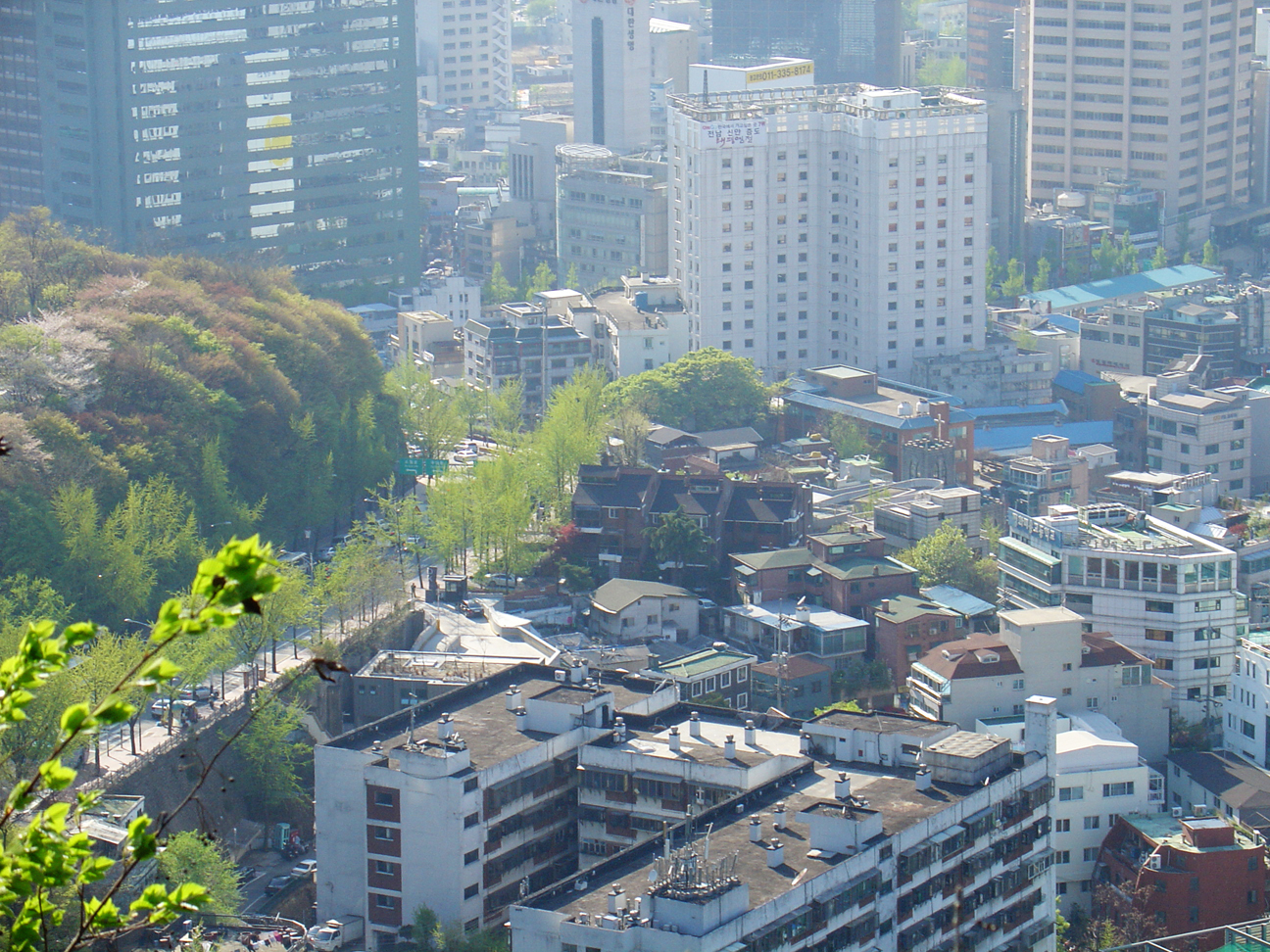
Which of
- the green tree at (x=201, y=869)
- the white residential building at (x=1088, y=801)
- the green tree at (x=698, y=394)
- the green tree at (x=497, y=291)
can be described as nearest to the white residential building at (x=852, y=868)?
the white residential building at (x=1088, y=801)

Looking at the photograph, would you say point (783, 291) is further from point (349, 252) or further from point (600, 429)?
point (349, 252)

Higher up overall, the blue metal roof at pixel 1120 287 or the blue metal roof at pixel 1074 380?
the blue metal roof at pixel 1120 287

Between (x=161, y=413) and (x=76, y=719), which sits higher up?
(x=76, y=719)

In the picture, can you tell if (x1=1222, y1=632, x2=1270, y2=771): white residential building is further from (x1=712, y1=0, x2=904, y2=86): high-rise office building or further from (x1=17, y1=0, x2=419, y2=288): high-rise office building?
(x1=712, y1=0, x2=904, y2=86): high-rise office building

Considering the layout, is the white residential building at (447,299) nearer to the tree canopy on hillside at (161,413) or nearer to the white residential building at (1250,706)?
the tree canopy on hillside at (161,413)

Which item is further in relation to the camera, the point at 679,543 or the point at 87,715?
A: the point at 679,543

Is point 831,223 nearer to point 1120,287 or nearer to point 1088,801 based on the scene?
point 1120,287

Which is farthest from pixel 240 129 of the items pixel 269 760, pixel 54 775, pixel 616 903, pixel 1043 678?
pixel 54 775
